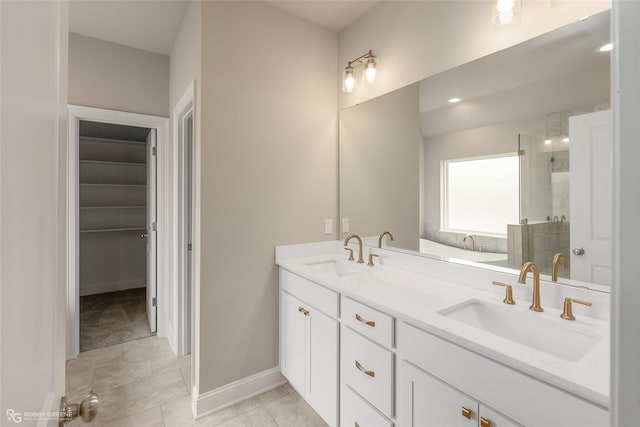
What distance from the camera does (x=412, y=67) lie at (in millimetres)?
1979

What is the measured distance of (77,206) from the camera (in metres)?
2.70

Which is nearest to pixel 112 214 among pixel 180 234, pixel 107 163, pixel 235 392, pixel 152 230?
pixel 107 163

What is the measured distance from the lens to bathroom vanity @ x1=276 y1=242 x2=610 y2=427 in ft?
2.96

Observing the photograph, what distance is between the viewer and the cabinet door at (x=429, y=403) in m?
1.07

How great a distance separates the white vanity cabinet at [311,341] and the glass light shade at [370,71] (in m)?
1.49

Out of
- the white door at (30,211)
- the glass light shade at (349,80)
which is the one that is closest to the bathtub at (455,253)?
the glass light shade at (349,80)

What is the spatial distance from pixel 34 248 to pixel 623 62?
0.81 meters

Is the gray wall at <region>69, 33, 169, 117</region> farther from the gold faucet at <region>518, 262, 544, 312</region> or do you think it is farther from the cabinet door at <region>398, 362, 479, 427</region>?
the gold faucet at <region>518, 262, 544, 312</region>

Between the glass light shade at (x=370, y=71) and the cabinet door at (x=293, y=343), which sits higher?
the glass light shade at (x=370, y=71)

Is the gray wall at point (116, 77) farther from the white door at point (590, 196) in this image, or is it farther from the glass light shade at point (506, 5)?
the white door at point (590, 196)

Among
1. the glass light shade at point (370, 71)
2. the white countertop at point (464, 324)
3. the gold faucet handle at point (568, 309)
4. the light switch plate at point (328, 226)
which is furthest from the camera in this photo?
the light switch plate at point (328, 226)

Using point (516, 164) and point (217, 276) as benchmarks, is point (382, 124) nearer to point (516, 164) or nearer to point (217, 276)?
point (516, 164)

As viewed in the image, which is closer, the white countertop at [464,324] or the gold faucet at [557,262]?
the white countertop at [464,324]

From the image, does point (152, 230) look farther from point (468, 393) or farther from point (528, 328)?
point (528, 328)
